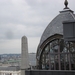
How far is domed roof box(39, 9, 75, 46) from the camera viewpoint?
2586cm

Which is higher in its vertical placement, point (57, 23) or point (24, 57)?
point (57, 23)

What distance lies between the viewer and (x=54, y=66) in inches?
968

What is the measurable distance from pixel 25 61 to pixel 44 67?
2.88 meters

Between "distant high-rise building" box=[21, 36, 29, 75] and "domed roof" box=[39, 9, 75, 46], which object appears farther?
"domed roof" box=[39, 9, 75, 46]

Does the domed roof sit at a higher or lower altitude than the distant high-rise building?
higher

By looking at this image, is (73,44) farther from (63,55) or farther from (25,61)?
(25,61)

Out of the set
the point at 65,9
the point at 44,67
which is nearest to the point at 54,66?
the point at 44,67

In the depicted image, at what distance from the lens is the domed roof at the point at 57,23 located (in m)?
25.9

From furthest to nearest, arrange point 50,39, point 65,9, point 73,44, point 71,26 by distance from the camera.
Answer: point 65,9 → point 50,39 → point 73,44 → point 71,26

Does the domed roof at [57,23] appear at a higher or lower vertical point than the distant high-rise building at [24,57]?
higher

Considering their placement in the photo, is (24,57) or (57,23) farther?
(57,23)

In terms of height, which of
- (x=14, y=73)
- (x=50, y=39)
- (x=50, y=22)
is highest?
(x=50, y=22)

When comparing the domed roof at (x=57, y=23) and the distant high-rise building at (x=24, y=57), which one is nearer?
the distant high-rise building at (x=24, y=57)

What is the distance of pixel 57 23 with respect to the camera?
87.5 ft
